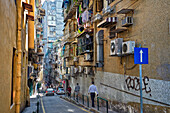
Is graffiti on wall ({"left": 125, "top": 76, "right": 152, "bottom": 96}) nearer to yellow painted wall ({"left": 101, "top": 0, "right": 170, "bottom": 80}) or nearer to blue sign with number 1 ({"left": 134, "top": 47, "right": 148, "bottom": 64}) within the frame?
yellow painted wall ({"left": 101, "top": 0, "right": 170, "bottom": 80})

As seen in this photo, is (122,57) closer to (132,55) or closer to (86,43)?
(132,55)

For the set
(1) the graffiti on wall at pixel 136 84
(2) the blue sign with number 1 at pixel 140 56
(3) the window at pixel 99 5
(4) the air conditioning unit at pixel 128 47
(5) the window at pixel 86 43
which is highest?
(3) the window at pixel 99 5

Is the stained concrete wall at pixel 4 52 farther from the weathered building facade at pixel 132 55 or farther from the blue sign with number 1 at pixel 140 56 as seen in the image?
the weathered building facade at pixel 132 55

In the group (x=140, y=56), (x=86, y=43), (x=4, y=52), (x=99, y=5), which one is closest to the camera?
(x=140, y=56)

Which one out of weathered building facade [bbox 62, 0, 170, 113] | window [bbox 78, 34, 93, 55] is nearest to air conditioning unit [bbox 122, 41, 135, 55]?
weathered building facade [bbox 62, 0, 170, 113]

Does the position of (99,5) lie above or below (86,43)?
above

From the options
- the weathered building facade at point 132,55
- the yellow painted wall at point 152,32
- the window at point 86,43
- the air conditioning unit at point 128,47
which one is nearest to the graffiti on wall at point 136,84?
the weathered building facade at point 132,55

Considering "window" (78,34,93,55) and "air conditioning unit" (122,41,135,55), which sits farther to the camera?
"window" (78,34,93,55)

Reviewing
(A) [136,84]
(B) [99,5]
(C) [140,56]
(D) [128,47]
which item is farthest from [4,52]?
(B) [99,5]

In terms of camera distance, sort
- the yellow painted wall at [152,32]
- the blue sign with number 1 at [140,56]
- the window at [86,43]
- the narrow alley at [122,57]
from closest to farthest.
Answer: the blue sign with number 1 at [140,56] → the narrow alley at [122,57] → the yellow painted wall at [152,32] → the window at [86,43]

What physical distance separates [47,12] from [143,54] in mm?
77219

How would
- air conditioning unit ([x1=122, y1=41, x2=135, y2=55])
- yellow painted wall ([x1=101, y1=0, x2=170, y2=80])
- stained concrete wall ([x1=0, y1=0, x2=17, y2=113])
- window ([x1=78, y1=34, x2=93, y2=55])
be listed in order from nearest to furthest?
1. stained concrete wall ([x1=0, y1=0, x2=17, y2=113])
2. yellow painted wall ([x1=101, y1=0, x2=170, y2=80])
3. air conditioning unit ([x1=122, y1=41, x2=135, y2=55])
4. window ([x1=78, y1=34, x2=93, y2=55])

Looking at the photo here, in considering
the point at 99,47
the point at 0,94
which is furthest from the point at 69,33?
the point at 0,94

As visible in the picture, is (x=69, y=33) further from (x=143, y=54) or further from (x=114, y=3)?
(x=143, y=54)
